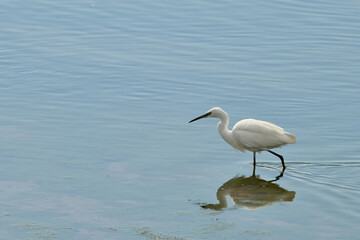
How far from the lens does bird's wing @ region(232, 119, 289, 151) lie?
36.8 feet

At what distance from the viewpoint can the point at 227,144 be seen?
488 inches

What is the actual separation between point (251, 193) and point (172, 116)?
3.68 metres

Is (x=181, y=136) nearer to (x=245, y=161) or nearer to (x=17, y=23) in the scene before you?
(x=245, y=161)

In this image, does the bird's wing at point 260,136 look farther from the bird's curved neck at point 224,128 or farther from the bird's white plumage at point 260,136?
the bird's curved neck at point 224,128

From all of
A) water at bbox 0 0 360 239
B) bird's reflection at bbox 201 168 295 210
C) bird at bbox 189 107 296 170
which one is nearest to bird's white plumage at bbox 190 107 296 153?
bird at bbox 189 107 296 170

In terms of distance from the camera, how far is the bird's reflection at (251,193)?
32.2 ft

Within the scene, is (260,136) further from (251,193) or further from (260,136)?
(251,193)

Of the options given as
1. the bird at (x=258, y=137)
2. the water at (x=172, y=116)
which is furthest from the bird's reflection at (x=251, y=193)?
the bird at (x=258, y=137)

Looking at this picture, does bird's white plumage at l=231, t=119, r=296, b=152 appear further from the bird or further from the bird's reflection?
the bird's reflection

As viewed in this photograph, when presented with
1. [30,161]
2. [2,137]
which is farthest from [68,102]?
[30,161]

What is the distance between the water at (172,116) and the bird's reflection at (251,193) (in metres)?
0.03

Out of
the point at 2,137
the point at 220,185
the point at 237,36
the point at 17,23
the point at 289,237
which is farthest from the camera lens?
the point at 17,23

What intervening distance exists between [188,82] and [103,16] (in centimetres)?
635

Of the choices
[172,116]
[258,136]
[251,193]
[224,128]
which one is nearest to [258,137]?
[258,136]
